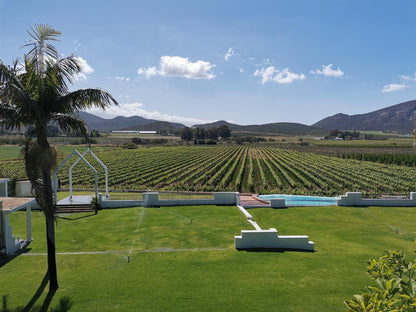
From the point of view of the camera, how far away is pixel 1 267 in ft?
33.4

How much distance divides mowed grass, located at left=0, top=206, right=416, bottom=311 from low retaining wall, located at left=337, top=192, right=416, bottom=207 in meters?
3.53

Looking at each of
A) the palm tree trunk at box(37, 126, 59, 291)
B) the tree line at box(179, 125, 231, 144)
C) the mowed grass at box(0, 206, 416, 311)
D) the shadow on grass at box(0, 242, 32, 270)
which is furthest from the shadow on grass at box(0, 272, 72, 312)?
the tree line at box(179, 125, 231, 144)

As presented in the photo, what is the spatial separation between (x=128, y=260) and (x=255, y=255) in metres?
5.03

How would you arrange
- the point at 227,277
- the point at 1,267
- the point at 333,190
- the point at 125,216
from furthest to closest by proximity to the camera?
the point at 333,190, the point at 125,216, the point at 1,267, the point at 227,277

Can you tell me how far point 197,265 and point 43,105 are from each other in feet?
24.5

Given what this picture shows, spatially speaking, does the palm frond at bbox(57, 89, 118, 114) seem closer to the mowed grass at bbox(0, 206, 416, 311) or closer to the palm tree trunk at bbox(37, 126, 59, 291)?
the palm tree trunk at bbox(37, 126, 59, 291)

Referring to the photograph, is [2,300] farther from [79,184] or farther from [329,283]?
[79,184]

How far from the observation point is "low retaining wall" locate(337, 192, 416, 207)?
2050 centimetres

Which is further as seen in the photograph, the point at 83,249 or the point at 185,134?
the point at 185,134

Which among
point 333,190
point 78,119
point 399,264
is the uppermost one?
point 78,119

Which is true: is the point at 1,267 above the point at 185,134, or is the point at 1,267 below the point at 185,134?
below

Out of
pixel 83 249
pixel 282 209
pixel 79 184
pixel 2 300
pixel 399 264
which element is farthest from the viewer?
pixel 79 184

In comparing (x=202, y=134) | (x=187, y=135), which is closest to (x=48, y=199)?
(x=187, y=135)

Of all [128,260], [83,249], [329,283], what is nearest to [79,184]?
[83,249]
